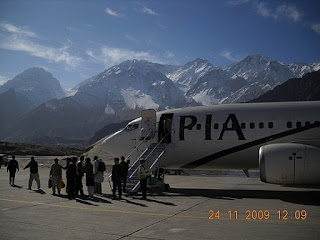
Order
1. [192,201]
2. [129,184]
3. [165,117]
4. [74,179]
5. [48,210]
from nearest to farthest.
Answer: [48,210]
[192,201]
[74,179]
[129,184]
[165,117]

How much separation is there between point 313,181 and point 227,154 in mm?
4936

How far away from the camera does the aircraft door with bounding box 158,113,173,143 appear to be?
20834 millimetres

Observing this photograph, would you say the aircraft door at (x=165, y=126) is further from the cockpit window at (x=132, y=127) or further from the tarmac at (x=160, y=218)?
the tarmac at (x=160, y=218)

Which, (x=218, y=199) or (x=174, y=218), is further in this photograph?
(x=218, y=199)

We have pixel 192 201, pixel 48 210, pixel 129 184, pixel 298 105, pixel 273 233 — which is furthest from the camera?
pixel 298 105

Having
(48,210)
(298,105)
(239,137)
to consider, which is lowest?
(48,210)

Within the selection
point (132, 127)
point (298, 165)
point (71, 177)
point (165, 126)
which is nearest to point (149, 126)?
point (165, 126)

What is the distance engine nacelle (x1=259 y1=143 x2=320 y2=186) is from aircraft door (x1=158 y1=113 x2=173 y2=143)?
6619mm

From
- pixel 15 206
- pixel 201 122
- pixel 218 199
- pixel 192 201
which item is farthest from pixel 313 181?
pixel 15 206

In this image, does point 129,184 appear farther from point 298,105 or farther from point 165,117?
point 298,105

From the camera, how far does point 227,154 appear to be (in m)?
19.2

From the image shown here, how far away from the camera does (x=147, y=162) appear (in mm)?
18781
